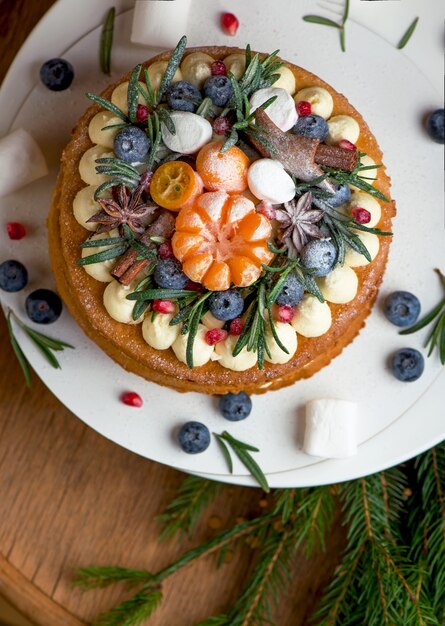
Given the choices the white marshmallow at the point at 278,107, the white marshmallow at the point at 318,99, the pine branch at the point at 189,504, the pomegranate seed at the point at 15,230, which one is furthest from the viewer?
the pine branch at the point at 189,504

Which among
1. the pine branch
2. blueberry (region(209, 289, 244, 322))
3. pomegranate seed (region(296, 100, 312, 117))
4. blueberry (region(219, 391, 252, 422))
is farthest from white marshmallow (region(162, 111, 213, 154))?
the pine branch

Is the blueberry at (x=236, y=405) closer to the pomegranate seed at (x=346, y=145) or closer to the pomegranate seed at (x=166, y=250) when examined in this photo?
the pomegranate seed at (x=166, y=250)

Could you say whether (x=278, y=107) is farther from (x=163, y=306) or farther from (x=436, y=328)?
(x=436, y=328)

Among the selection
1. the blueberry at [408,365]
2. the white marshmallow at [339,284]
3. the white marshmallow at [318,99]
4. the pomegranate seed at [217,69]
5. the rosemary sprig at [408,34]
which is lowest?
Result: the blueberry at [408,365]

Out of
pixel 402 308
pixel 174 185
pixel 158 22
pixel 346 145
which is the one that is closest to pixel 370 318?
pixel 402 308

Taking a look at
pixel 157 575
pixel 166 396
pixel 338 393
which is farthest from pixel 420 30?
pixel 157 575

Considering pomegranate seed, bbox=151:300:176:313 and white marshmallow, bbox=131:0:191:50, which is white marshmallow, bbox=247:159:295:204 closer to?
pomegranate seed, bbox=151:300:176:313

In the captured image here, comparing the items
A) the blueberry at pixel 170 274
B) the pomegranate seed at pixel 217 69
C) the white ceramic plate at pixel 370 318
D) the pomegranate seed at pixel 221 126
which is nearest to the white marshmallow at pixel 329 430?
the white ceramic plate at pixel 370 318
